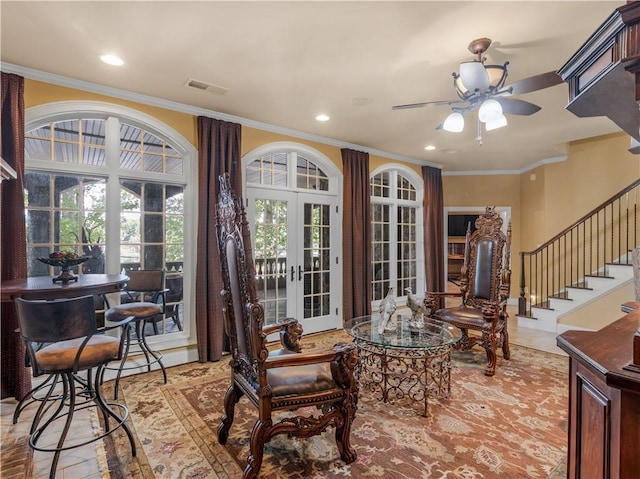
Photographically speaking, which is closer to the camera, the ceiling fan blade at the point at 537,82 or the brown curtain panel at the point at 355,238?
the ceiling fan blade at the point at 537,82

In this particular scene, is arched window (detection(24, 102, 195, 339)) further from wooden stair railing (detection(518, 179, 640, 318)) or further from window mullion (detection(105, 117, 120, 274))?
wooden stair railing (detection(518, 179, 640, 318))

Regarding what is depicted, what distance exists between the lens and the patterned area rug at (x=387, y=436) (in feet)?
6.48

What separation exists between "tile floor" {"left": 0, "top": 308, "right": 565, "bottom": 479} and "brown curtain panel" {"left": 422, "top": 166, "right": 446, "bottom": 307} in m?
5.45

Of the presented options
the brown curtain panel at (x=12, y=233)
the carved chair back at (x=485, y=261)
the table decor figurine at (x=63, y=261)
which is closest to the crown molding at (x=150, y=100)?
the brown curtain panel at (x=12, y=233)

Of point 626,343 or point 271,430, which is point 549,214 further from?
point 271,430

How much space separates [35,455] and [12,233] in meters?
1.79

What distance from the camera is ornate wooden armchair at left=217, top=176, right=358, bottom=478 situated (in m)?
1.80

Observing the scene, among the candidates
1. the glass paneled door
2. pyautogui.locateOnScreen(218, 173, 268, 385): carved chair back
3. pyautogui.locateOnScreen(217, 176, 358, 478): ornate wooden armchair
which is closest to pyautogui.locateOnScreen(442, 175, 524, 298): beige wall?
the glass paneled door

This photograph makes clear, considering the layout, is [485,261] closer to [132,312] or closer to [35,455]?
[132,312]

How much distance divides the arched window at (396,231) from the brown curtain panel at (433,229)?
0.48 ft

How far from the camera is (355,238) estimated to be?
517cm

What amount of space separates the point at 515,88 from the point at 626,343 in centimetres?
192

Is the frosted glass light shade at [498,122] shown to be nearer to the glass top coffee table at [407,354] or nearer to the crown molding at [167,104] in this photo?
the glass top coffee table at [407,354]

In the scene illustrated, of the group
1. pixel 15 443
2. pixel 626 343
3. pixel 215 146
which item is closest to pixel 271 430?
pixel 626 343
